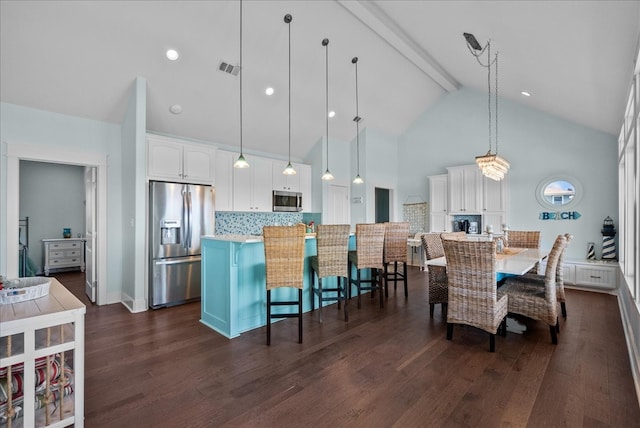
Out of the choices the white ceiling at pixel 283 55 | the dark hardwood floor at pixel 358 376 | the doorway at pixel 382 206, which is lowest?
the dark hardwood floor at pixel 358 376

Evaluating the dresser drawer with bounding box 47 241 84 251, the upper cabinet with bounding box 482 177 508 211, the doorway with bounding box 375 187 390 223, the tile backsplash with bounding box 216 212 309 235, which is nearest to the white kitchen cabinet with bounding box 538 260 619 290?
the upper cabinet with bounding box 482 177 508 211

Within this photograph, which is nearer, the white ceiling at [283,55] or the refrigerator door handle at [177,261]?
the white ceiling at [283,55]

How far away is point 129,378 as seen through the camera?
224 centimetres

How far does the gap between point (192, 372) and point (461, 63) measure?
5517 mm

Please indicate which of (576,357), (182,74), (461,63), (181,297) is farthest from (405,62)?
(181,297)

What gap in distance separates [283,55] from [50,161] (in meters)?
3.39

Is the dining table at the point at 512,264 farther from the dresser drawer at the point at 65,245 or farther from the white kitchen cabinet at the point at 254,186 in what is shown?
the dresser drawer at the point at 65,245

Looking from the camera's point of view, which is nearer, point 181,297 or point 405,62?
point 181,297

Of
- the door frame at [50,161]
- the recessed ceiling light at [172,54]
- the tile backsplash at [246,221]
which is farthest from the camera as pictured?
the tile backsplash at [246,221]

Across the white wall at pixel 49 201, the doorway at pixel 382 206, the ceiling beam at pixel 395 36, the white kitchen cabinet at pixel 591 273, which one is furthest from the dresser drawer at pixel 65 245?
the white kitchen cabinet at pixel 591 273

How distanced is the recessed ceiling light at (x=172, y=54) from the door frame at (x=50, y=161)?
67.5 inches

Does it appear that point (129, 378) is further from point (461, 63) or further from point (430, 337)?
point (461, 63)

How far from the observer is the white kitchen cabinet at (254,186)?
5297 mm

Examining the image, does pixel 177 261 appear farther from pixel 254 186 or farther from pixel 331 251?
pixel 331 251
